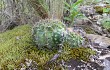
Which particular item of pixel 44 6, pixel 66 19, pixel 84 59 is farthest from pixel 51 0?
pixel 84 59

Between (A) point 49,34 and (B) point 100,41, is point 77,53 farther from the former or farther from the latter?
(B) point 100,41

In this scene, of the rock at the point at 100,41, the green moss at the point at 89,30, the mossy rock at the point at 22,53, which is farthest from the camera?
the green moss at the point at 89,30

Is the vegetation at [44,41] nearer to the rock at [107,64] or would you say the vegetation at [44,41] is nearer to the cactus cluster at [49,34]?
the cactus cluster at [49,34]

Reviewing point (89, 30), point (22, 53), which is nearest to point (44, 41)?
point (22, 53)

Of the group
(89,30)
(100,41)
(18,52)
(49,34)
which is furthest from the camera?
(89,30)

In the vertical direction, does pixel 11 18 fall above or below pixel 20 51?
above

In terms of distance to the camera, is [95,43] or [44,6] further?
[44,6]

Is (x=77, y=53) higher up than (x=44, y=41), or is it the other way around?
(x=44, y=41)

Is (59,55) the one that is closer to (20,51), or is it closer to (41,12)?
(20,51)

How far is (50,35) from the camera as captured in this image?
1.74 meters

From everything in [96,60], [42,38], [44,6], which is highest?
[44,6]

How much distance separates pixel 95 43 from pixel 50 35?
51cm

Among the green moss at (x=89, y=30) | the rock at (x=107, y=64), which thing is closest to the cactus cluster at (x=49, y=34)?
the rock at (x=107, y=64)

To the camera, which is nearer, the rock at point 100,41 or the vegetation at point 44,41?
the vegetation at point 44,41
